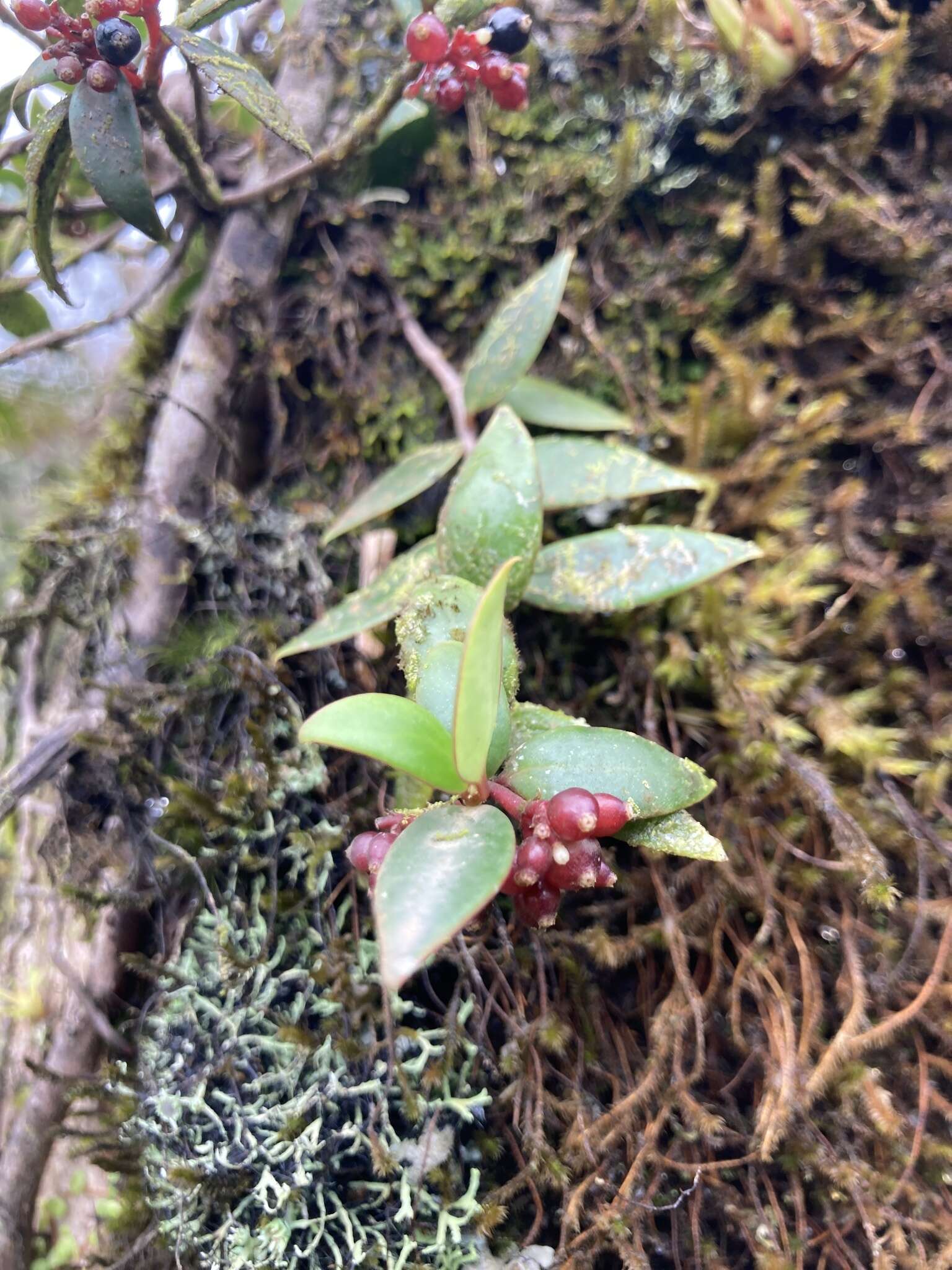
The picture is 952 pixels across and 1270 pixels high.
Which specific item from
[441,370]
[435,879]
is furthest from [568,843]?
[441,370]

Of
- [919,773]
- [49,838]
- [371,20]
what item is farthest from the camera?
[371,20]

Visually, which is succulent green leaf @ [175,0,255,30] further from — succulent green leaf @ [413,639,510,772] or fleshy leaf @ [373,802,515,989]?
fleshy leaf @ [373,802,515,989]

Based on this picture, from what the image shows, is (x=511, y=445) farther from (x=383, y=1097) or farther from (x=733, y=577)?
(x=383, y=1097)

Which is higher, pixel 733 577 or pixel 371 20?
pixel 371 20

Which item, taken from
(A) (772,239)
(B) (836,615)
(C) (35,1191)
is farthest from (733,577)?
(C) (35,1191)

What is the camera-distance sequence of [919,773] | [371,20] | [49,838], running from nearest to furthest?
1. [919,773]
2. [49,838]
3. [371,20]

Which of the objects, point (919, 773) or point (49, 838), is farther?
point (49, 838)

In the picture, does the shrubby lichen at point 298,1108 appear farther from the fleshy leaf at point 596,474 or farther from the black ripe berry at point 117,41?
the black ripe berry at point 117,41

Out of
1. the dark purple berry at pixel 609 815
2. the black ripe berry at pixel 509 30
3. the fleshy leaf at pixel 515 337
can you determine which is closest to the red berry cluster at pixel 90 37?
the black ripe berry at pixel 509 30

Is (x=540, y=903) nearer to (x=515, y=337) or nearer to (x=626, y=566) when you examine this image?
(x=626, y=566)
